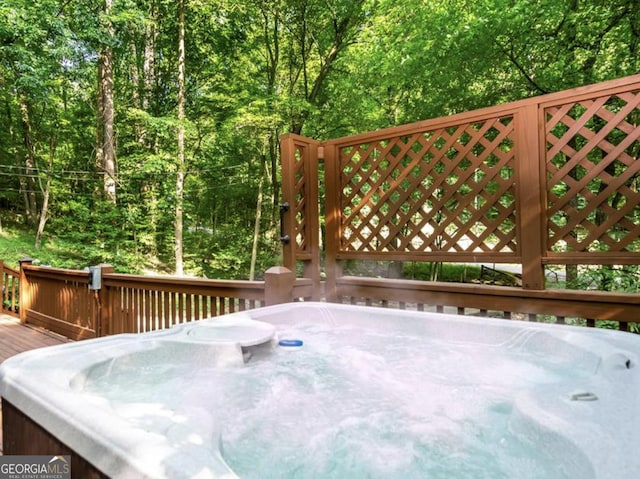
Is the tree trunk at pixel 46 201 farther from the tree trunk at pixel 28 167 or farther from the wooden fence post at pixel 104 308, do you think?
the wooden fence post at pixel 104 308

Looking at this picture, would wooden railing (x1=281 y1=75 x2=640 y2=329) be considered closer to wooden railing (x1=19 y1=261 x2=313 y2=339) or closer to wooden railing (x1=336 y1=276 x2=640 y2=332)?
wooden railing (x1=336 y1=276 x2=640 y2=332)

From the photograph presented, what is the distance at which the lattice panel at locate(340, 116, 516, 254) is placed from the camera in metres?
2.39

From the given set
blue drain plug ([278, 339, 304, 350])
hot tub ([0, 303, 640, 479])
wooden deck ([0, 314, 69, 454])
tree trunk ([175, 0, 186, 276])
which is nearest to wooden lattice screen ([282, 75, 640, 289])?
hot tub ([0, 303, 640, 479])

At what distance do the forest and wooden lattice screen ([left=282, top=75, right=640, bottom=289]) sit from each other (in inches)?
77.9

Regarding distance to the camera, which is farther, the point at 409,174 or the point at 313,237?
the point at 313,237

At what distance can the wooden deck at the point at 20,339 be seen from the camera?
11.6 ft

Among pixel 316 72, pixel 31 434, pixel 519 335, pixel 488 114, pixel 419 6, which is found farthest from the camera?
pixel 316 72

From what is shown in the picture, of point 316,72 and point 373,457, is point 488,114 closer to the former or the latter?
point 373,457

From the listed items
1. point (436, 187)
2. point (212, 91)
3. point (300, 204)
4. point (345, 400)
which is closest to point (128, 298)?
point (300, 204)

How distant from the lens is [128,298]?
3.34 metres

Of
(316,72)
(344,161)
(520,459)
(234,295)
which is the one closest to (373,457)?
(520,459)

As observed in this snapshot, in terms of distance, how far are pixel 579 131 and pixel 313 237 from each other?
6.15 ft

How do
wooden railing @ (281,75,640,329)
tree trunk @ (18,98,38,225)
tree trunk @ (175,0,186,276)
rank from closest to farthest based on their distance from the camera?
wooden railing @ (281,75,640,329), tree trunk @ (175,0,186,276), tree trunk @ (18,98,38,225)

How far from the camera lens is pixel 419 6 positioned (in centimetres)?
491
